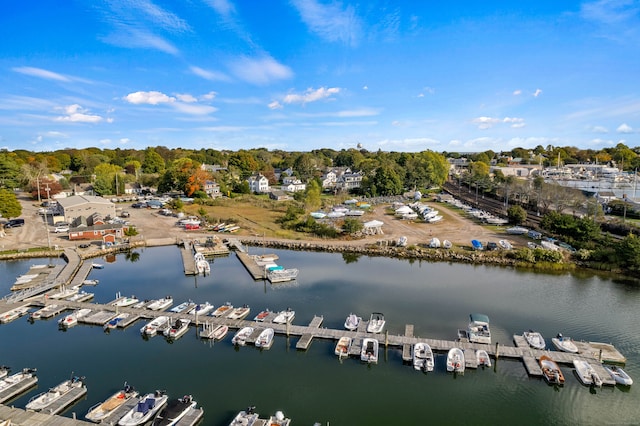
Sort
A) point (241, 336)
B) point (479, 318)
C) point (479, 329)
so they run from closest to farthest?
point (241, 336)
point (479, 329)
point (479, 318)

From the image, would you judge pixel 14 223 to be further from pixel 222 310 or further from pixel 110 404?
pixel 110 404

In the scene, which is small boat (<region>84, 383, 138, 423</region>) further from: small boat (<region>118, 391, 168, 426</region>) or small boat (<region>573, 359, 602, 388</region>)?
small boat (<region>573, 359, 602, 388</region>)

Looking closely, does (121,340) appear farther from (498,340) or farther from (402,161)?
(402,161)

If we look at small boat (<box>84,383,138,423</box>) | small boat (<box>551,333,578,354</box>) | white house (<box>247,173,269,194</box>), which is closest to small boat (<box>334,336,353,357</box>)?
small boat (<box>84,383,138,423</box>)

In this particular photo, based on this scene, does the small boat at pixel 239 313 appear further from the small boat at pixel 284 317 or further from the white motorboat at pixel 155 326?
the white motorboat at pixel 155 326

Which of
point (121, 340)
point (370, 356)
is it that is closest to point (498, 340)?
point (370, 356)

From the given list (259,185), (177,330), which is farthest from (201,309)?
(259,185)
